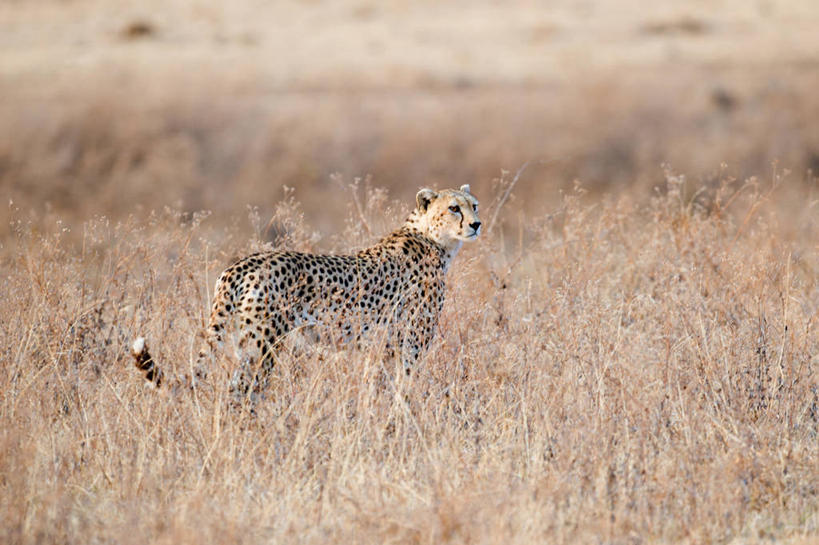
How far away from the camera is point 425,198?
219 inches

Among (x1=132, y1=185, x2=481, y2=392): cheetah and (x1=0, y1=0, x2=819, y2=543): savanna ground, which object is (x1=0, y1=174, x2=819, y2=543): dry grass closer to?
(x1=0, y1=0, x2=819, y2=543): savanna ground

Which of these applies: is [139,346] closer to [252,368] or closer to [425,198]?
[252,368]

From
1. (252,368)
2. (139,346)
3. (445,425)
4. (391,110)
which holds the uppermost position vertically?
(391,110)

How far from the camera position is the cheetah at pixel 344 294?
14.6 feet

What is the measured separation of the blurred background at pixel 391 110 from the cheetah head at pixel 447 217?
4.26 metres

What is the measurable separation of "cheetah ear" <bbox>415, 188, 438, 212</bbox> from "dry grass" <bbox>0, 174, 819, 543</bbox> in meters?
0.41

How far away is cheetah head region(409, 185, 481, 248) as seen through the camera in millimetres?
5375

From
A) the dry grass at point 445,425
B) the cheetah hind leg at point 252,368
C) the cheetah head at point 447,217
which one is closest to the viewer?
the dry grass at point 445,425

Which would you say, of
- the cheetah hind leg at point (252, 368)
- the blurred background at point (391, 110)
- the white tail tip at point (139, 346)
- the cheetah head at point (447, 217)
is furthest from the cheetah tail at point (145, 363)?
the blurred background at point (391, 110)

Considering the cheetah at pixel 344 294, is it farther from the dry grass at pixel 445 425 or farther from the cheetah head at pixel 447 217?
the dry grass at pixel 445 425

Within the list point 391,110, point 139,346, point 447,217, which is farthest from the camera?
point 391,110

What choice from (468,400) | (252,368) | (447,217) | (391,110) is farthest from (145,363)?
(391,110)

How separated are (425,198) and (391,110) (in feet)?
34.6

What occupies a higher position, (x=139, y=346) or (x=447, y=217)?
(x=447, y=217)
